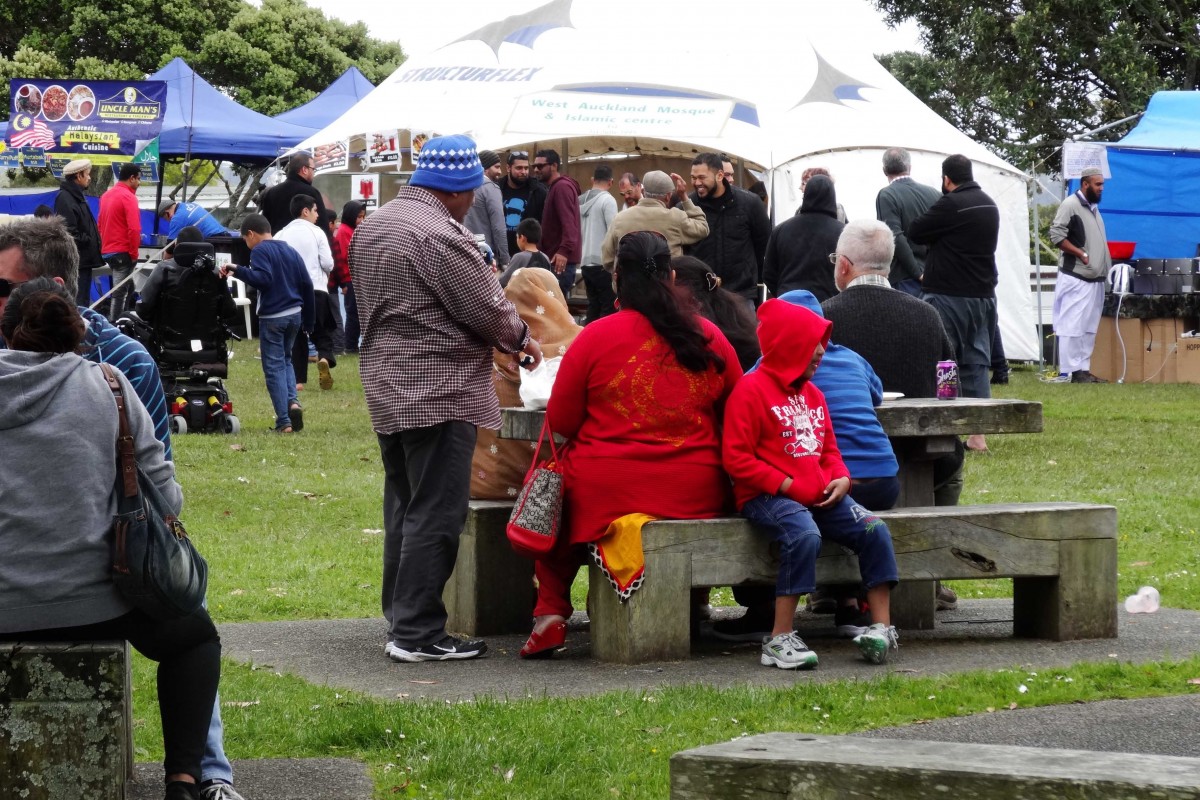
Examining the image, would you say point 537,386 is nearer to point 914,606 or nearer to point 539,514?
point 539,514

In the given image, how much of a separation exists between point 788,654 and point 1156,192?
17.0m

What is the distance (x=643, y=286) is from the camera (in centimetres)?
640

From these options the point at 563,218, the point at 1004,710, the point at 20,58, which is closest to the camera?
the point at 1004,710

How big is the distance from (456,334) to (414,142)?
14.4 meters

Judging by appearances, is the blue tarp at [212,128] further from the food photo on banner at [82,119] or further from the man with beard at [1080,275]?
the man with beard at [1080,275]

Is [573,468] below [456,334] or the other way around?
below

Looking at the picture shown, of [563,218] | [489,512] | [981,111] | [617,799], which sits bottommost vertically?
[617,799]

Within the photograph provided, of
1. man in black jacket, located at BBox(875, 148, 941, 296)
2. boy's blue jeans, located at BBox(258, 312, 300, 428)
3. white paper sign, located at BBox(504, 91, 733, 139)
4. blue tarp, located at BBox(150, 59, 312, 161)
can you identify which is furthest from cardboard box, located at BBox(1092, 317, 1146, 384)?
blue tarp, located at BBox(150, 59, 312, 161)

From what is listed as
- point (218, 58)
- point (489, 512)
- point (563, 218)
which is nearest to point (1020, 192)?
point (563, 218)

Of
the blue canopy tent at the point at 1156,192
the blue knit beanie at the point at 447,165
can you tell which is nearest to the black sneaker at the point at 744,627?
the blue knit beanie at the point at 447,165

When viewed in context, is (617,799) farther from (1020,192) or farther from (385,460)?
(1020,192)

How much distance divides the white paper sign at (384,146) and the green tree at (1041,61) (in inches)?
664

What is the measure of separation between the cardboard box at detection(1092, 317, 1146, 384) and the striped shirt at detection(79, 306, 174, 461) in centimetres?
1680

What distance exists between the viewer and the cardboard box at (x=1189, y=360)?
64.3ft
